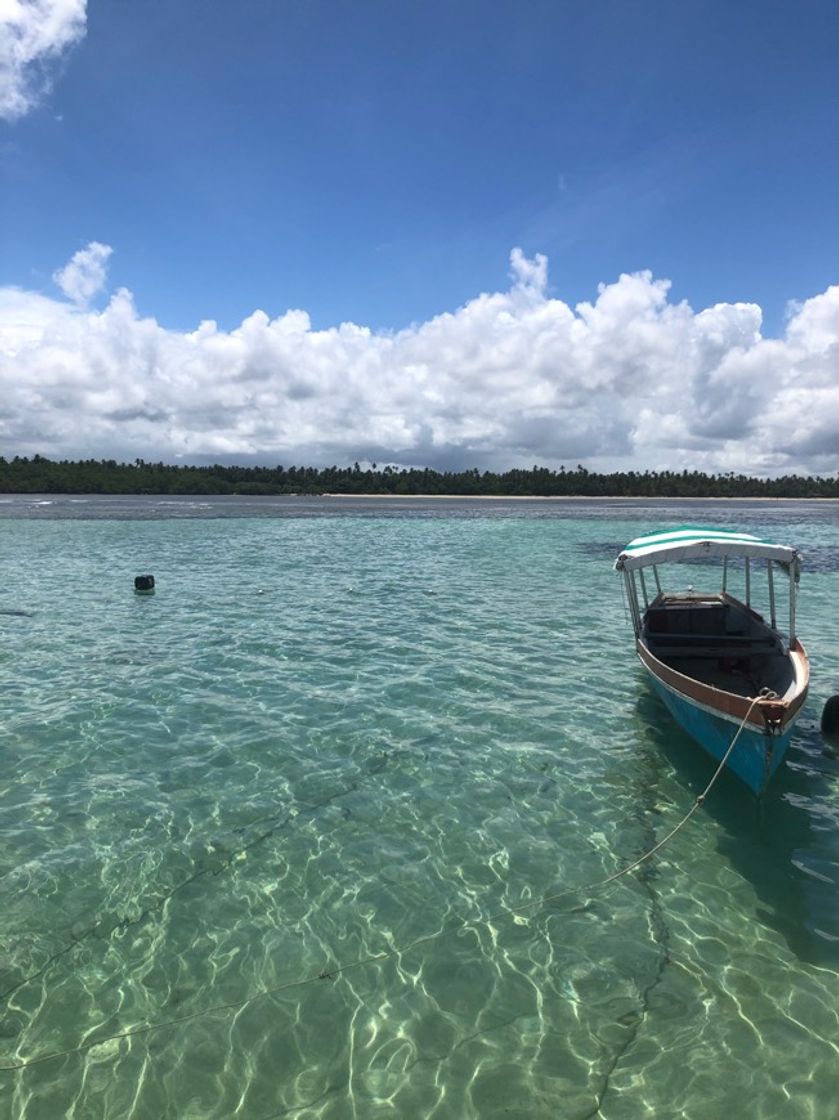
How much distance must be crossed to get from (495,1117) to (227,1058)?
2.74 meters

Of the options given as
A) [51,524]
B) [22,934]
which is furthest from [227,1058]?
[51,524]

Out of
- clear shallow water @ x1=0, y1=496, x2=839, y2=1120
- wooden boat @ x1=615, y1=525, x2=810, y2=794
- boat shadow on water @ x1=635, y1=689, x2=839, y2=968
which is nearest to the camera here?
clear shallow water @ x1=0, y1=496, x2=839, y2=1120

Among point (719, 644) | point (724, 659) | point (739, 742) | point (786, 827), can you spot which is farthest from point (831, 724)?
point (786, 827)

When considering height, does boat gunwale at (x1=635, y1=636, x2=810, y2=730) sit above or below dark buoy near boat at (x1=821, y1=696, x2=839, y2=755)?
above

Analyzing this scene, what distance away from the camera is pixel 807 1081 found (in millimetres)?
6414

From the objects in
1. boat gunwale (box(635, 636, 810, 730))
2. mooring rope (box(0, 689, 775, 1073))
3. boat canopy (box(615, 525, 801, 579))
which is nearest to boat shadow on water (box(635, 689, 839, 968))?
mooring rope (box(0, 689, 775, 1073))

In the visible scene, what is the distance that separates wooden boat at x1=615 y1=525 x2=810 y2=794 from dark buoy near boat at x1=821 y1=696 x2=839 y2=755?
682 millimetres

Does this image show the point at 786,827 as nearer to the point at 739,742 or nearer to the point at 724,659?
the point at 739,742

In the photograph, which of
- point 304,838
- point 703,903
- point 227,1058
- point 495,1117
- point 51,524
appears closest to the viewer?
point 495,1117

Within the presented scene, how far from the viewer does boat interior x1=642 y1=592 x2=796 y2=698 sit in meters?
15.4

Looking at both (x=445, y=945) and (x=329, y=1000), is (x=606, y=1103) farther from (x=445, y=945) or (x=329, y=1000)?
(x=329, y=1000)

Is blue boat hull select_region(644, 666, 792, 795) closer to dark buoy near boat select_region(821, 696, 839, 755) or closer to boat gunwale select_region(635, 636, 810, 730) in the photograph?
boat gunwale select_region(635, 636, 810, 730)

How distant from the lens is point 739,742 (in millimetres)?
11430

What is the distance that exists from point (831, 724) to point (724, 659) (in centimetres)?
296
